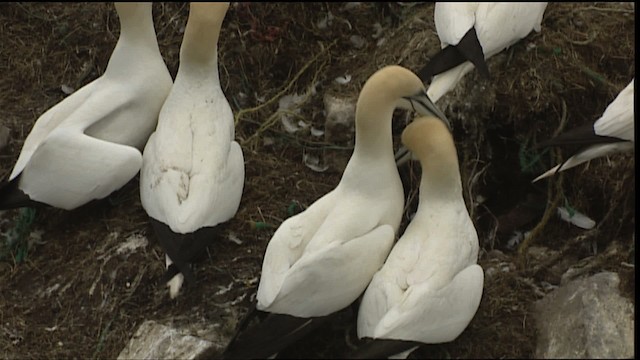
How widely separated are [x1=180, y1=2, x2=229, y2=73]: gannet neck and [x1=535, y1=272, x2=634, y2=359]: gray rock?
2.07 metres

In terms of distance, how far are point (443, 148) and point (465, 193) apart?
3.40ft

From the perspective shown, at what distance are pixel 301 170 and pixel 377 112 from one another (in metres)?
1.26

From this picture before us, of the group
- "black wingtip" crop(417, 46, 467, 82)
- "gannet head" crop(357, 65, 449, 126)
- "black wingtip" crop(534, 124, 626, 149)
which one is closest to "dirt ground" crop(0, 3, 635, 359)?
"black wingtip" crop(417, 46, 467, 82)

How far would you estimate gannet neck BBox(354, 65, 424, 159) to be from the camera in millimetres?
5020

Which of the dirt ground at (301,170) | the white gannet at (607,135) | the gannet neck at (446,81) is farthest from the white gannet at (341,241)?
the white gannet at (607,135)

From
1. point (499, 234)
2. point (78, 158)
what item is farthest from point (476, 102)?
point (78, 158)

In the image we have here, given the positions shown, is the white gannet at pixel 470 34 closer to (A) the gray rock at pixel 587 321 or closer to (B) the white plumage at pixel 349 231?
(B) the white plumage at pixel 349 231

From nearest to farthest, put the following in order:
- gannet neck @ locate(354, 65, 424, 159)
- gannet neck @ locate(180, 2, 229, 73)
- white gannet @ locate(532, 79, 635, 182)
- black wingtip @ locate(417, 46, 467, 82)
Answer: gannet neck @ locate(354, 65, 424, 159) < white gannet @ locate(532, 79, 635, 182) < gannet neck @ locate(180, 2, 229, 73) < black wingtip @ locate(417, 46, 467, 82)

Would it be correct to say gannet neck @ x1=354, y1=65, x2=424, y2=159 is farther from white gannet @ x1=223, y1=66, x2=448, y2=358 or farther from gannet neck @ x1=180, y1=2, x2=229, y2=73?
gannet neck @ x1=180, y1=2, x2=229, y2=73

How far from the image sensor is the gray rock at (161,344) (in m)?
4.79

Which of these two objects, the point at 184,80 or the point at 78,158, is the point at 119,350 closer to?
the point at 78,158

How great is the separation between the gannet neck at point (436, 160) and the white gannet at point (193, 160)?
971 mm

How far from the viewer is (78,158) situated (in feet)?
18.1

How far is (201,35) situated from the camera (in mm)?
5758
